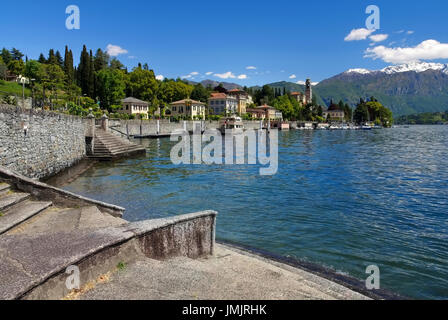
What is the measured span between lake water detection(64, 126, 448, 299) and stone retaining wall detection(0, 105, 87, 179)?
1.75m

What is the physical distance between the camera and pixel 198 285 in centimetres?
480

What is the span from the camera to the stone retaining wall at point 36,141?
1207 centimetres

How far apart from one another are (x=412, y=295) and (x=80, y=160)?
23596 mm

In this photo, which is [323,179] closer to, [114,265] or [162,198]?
[162,198]

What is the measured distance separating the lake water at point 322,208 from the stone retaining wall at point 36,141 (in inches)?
69.1

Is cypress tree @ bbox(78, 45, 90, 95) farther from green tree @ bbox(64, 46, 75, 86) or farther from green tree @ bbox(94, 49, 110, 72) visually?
green tree @ bbox(94, 49, 110, 72)

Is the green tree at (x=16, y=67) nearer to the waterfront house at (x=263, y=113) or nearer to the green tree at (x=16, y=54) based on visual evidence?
the green tree at (x=16, y=54)

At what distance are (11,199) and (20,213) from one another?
85 cm

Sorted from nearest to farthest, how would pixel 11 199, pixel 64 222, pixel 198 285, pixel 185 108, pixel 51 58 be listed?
pixel 198 285, pixel 64 222, pixel 11 199, pixel 185 108, pixel 51 58

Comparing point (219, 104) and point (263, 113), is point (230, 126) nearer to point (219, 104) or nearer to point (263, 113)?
point (219, 104)

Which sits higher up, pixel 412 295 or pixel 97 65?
pixel 97 65

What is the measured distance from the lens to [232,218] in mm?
11719

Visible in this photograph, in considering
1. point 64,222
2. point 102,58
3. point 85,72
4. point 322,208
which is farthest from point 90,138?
point 102,58
